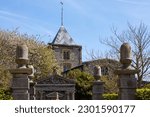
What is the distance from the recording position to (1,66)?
135 feet

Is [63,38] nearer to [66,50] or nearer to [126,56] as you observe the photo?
[66,50]

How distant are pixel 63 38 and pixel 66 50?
2.50 m

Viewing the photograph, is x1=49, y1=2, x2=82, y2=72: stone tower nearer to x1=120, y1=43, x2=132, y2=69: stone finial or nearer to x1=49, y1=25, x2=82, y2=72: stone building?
x1=49, y1=25, x2=82, y2=72: stone building

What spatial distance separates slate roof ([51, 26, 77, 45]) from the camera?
72.0 metres

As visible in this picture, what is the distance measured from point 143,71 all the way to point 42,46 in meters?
14.3

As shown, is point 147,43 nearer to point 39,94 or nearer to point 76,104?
point 39,94

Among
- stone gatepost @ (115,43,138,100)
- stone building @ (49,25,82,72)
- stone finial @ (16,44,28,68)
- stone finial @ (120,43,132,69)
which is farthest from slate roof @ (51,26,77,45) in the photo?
stone gatepost @ (115,43,138,100)

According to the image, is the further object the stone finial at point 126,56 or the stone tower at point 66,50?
the stone tower at point 66,50

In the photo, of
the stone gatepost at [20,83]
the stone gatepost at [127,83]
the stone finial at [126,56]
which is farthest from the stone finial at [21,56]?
the stone finial at [126,56]

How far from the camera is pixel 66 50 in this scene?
71938 millimetres

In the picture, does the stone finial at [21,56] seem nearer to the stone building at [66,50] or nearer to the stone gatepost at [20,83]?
the stone gatepost at [20,83]

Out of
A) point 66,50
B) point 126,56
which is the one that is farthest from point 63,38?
point 126,56

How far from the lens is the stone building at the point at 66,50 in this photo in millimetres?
71000

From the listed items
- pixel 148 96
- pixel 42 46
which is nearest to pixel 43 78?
pixel 42 46
